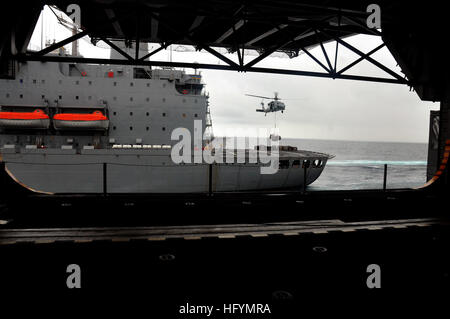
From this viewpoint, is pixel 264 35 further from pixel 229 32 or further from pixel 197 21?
pixel 197 21

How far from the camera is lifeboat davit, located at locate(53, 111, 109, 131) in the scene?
1905 cm

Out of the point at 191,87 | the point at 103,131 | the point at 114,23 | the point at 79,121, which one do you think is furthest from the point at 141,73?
the point at 114,23

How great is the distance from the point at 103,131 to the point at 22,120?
4.78 m

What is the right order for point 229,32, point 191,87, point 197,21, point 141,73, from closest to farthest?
point 197,21, point 229,32, point 141,73, point 191,87

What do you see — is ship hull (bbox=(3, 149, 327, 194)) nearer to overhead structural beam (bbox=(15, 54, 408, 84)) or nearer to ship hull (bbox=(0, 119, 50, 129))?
ship hull (bbox=(0, 119, 50, 129))

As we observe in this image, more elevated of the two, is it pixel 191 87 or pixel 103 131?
pixel 191 87

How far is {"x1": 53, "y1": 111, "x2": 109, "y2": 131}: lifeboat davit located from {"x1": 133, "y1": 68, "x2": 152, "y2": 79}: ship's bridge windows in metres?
4.64

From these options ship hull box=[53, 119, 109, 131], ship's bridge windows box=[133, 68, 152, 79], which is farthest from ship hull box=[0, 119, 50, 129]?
ship's bridge windows box=[133, 68, 152, 79]

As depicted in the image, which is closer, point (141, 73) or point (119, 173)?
point (119, 173)

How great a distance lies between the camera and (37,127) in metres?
18.7

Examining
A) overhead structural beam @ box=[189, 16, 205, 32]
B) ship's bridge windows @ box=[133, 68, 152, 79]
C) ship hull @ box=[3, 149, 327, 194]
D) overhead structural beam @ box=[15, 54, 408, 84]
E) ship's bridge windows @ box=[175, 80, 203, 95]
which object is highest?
ship's bridge windows @ box=[133, 68, 152, 79]

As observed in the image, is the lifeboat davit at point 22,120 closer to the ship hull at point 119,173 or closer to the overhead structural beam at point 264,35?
the ship hull at point 119,173

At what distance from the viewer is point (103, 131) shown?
20.3m
